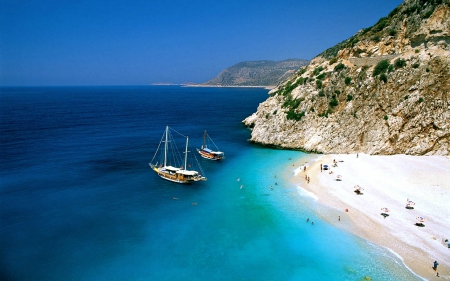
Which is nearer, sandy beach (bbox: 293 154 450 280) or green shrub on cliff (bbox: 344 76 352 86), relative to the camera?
sandy beach (bbox: 293 154 450 280)

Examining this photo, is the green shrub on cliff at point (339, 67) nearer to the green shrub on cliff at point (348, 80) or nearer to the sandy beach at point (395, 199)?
the green shrub on cliff at point (348, 80)

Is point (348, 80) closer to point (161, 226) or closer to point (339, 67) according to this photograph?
point (339, 67)

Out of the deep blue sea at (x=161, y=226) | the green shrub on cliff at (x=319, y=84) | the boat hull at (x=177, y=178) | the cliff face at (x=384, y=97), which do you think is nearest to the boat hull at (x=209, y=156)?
the deep blue sea at (x=161, y=226)

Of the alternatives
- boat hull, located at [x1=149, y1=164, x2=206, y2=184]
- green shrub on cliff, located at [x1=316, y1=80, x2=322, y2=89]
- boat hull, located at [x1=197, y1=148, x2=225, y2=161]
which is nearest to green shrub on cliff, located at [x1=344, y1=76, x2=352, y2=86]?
green shrub on cliff, located at [x1=316, y1=80, x2=322, y2=89]

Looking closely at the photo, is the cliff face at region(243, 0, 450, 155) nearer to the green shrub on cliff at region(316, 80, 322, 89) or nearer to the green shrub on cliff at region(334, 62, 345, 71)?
the green shrub on cliff at region(316, 80, 322, 89)

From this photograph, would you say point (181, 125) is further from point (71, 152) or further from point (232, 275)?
point (232, 275)

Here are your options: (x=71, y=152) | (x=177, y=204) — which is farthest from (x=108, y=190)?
(x=71, y=152)
